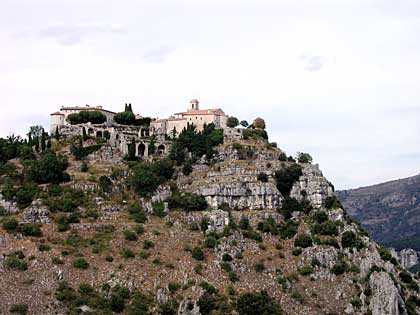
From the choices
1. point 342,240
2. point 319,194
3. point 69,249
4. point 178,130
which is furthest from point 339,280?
point 178,130

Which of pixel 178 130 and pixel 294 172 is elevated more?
pixel 178 130

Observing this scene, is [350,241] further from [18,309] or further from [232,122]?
[18,309]

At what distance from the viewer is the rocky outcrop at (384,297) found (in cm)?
9794

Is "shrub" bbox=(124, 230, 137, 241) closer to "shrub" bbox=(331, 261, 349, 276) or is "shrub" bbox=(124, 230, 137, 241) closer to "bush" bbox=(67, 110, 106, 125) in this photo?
"shrub" bbox=(331, 261, 349, 276)

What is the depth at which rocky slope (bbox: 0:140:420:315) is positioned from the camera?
3713 inches

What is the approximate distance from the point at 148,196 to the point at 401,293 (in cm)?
3692

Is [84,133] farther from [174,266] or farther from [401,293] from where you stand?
[401,293]

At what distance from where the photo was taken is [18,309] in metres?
89.8

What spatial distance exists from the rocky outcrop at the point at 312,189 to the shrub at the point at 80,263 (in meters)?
33.1

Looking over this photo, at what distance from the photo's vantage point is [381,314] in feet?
319

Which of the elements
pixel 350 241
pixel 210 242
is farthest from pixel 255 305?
pixel 350 241

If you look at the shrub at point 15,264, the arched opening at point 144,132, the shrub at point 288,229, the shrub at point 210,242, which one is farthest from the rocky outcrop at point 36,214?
the shrub at point 288,229

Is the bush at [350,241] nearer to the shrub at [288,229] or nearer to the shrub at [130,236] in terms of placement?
the shrub at [288,229]

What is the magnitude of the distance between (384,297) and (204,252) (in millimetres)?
23193
